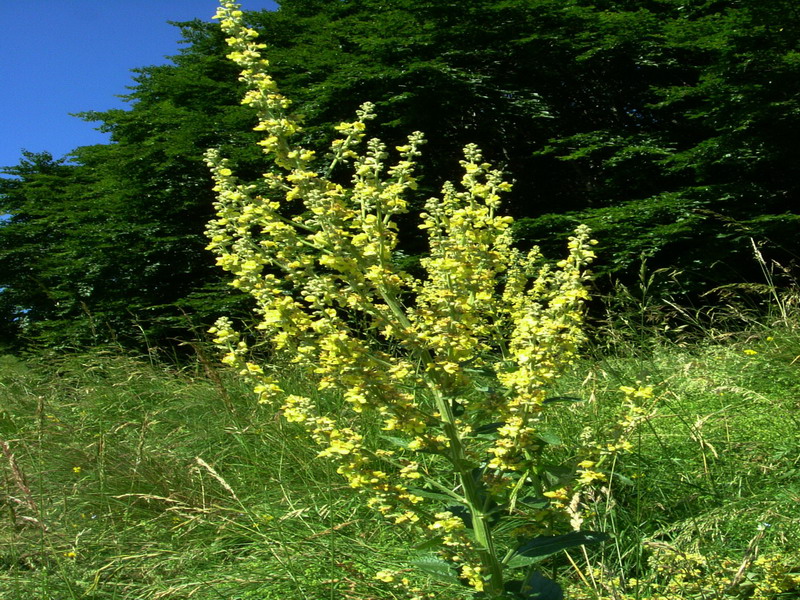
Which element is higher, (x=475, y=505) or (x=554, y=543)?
(x=475, y=505)

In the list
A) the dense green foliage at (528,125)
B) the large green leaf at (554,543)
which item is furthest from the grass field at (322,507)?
the dense green foliage at (528,125)

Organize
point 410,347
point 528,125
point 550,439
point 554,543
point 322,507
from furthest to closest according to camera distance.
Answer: point 528,125
point 322,507
point 550,439
point 410,347
point 554,543

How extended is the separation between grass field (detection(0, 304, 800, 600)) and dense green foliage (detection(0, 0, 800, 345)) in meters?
2.60

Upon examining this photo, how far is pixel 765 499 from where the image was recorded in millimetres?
2352

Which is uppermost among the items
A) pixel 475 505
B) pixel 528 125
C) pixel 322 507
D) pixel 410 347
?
pixel 528 125

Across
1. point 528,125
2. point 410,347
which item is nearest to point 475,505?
point 410,347

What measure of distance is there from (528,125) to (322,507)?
307 inches

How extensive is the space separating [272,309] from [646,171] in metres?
7.38

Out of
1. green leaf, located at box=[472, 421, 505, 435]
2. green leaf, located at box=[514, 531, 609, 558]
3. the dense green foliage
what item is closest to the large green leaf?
green leaf, located at box=[514, 531, 609, 558]

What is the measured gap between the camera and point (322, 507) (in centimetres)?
273

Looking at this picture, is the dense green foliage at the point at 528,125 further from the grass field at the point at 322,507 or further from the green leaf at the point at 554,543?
the green leaf at the point at 554,543

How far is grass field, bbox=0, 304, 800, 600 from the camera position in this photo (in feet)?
6.82

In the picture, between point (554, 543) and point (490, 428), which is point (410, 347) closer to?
point (490, 428)

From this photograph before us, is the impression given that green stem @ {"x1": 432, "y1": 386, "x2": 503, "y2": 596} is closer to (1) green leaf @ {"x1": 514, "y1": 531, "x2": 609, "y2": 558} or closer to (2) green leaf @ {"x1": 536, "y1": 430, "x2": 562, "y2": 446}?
(1) green leaf @ {"x1": 514, "y1": 531, "x2": 609, "y2": 558}
